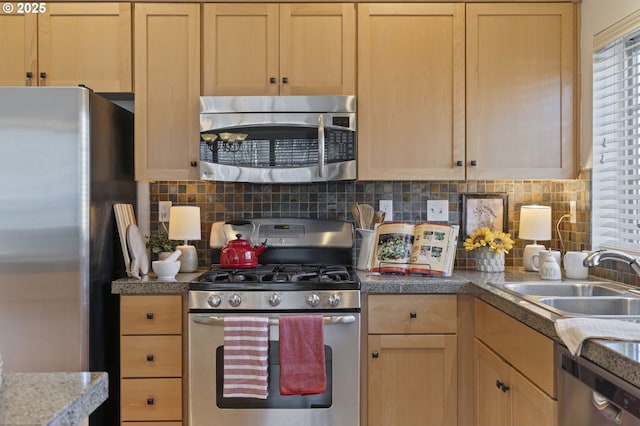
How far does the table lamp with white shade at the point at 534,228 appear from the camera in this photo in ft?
8.87

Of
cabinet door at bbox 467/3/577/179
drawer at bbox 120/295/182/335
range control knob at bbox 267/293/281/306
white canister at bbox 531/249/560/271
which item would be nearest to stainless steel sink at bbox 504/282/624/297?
white canister at bbox 531/249/560/271

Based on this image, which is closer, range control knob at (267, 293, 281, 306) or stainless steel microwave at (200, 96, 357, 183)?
range control knob at (267, 293, 281, 306)

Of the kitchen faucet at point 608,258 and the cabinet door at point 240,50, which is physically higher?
the cabinet door at point 240,50

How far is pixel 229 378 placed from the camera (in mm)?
2230

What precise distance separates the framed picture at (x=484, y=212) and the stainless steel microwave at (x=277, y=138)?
2.44ft

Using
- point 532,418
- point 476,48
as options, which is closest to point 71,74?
point 476,48

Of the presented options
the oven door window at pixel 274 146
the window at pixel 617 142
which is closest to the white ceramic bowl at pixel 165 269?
the oven door window at pixel 274 146

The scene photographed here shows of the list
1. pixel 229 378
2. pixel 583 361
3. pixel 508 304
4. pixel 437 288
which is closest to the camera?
pixel 583 361

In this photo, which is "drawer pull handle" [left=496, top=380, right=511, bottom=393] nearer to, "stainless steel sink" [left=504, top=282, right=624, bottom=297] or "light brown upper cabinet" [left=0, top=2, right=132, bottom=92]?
"stainless steel sink" [left=504, top=282, right=624, bottom=297]

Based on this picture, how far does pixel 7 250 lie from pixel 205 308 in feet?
2.85

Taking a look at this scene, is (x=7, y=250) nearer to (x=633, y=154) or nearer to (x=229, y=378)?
(x=229, y=378)

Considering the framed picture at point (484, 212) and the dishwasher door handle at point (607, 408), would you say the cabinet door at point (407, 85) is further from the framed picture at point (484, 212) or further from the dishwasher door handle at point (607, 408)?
the dishwasher door handle at point (607, 408)

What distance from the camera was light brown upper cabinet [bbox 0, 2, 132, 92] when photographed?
8.69 feet

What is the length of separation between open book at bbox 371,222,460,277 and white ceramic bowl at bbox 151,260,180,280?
0.95 meters
